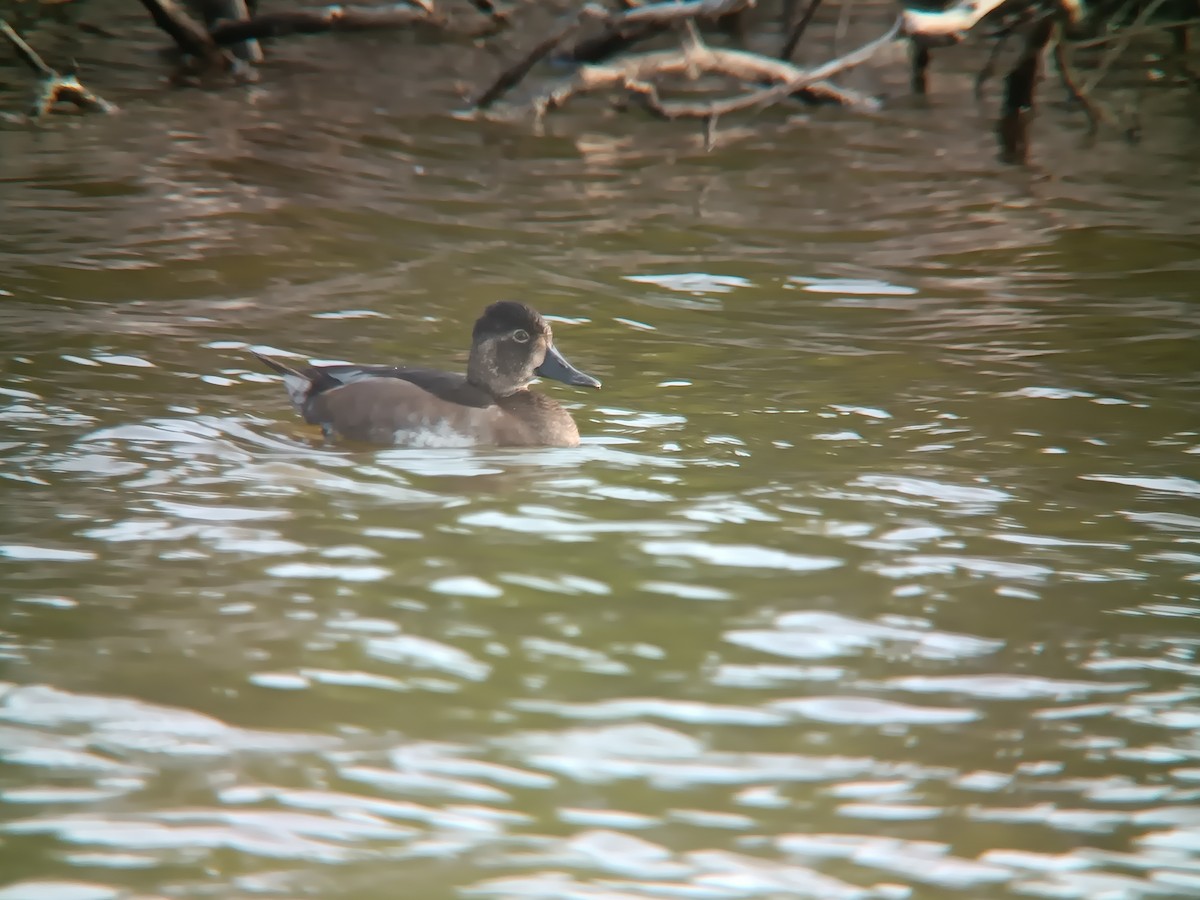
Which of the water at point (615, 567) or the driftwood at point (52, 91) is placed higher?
the driftwood at point (52, 91)

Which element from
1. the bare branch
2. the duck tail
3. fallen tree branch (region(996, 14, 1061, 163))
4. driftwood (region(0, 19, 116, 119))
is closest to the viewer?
the duck tail

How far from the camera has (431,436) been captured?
23.6ft

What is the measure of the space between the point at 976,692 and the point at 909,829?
80cm

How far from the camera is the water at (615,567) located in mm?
3947

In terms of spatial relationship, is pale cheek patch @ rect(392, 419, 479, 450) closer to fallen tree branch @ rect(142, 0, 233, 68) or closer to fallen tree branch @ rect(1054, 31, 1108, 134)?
fallen tree branch @ rect(1054, 31, 1108, 134)

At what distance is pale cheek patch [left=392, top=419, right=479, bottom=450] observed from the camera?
7148 millimetres

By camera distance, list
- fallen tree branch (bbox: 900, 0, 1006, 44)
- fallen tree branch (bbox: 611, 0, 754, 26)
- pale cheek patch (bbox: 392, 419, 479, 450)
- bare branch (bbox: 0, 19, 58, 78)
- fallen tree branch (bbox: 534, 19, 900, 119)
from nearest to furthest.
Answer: pale cheek patch (bbox: 392, 419, 479, 450) < fallen tree branch (bbox: 900, 0, 1006, 44) < fallen tree branch (bbox: 534, 19, 900, 119) < fallen tree branch (bbox: 611, 0, 754, 26) < bare branch (bbox: 0, 19, 58, 78)

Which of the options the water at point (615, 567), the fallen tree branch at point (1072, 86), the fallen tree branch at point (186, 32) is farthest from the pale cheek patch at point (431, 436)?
the fallen tree branch at point (186, 32)

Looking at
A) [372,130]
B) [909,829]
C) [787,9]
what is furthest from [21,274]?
[787,9]

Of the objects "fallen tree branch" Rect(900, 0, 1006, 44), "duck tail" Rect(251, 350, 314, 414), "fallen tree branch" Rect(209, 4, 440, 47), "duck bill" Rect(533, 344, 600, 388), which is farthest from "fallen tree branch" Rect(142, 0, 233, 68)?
"duck bill" Rect(533, 344, 600, 388)

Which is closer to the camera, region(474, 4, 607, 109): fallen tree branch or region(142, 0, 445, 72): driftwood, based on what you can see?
region(474, 4, 607, 109): fallen tree branch

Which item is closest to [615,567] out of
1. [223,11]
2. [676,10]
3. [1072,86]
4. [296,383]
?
[296,383]

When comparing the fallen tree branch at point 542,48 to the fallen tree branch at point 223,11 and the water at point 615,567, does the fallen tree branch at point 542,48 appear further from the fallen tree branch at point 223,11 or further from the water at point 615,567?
the fallen tree branch at point 223,11

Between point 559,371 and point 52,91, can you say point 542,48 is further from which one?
point 559,371
